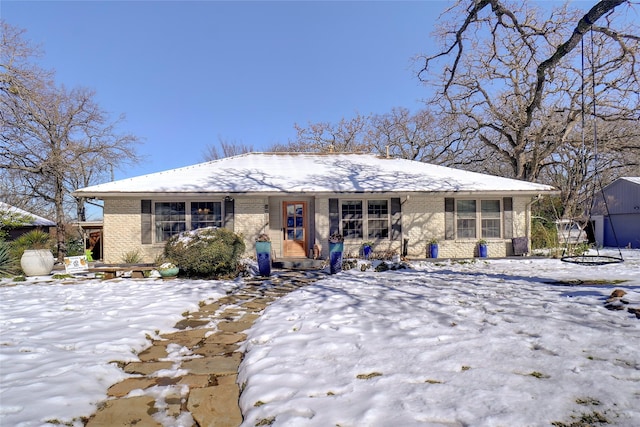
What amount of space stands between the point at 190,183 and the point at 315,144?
18.3 meters

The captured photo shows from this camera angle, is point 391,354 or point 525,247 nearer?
point 391,354

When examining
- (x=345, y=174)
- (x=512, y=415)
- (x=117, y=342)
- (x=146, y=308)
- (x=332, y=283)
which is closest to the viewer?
(x=512, y=415)

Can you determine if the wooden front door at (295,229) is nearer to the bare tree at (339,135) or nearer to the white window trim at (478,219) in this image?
the white window trim at (478,219)

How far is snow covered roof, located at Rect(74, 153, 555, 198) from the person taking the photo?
11242 mm

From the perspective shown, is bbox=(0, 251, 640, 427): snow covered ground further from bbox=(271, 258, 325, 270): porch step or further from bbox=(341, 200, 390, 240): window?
bbox=(341, 200, 390, 240): window

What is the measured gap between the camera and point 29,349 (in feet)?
10.9

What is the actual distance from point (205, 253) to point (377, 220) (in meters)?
6.33

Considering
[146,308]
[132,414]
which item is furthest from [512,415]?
[146,308]

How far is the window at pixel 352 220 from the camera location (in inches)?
474

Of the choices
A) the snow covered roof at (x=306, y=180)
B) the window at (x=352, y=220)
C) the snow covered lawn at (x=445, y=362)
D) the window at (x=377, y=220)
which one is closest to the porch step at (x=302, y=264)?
the window at (x=352, y=220)

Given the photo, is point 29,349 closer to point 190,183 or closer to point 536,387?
point 536,387

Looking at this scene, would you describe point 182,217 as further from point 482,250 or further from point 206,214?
point 482,250

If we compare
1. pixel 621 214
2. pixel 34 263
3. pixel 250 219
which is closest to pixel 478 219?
pixel 250 219

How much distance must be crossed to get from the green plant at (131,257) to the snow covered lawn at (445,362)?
7.92 metres
